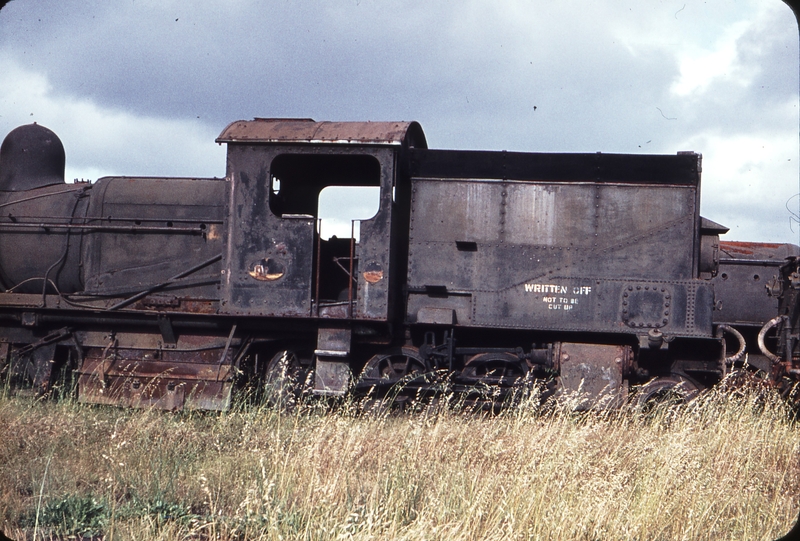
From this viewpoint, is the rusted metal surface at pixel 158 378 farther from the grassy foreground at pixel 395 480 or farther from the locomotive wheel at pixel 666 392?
the locomotive wheel at pixel 666 392

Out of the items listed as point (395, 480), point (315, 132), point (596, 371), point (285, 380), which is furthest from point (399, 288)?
point (395, 480)

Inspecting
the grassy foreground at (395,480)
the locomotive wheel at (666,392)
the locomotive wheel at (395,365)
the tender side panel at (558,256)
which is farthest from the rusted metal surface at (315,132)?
the locomotive wheel at (666,392)

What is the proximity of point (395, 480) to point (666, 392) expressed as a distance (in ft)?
14.7

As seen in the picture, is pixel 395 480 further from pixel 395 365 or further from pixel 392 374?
pixel 395 365

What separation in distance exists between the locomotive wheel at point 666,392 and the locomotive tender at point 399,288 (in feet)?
0.12

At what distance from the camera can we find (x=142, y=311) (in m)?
8.50

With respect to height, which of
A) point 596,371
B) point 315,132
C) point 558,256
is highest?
point 315,132

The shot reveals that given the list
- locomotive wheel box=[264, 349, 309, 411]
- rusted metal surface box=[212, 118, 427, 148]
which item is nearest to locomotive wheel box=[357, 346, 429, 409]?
locomotive wheel box=[264, 349, 309, 411]

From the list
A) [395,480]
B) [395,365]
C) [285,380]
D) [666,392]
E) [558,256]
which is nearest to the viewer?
[395,480]

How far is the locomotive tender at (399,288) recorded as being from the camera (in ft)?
26.0

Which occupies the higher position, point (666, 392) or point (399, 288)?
point (399, 288)

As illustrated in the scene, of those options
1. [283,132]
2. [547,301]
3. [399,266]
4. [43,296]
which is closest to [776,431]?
[547,301]

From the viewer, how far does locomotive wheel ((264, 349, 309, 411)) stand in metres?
8.12

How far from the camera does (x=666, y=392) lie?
8180mm
